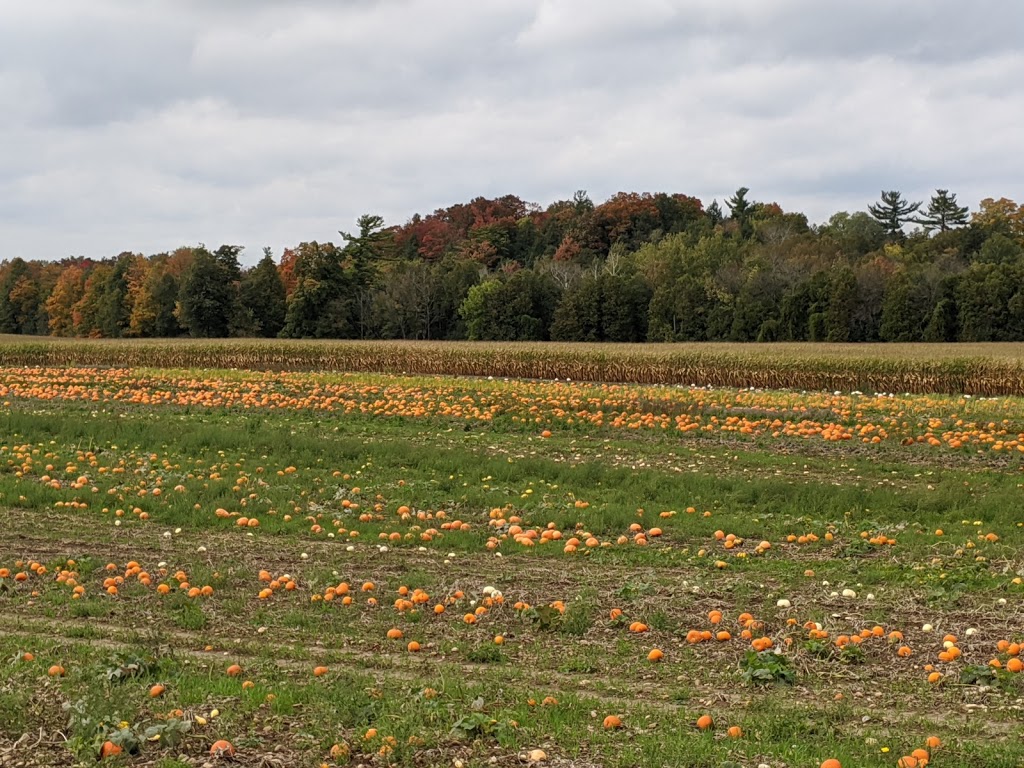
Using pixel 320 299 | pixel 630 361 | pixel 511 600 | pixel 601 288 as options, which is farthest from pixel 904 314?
pixel 511 600

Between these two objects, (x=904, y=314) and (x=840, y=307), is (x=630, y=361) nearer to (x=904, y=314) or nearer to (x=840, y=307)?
(x=840, y=307)

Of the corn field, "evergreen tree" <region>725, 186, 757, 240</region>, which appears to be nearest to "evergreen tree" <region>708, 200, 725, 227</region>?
"evergreen tree" <region>725, 186, 757, 240</region>

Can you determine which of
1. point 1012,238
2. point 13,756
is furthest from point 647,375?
point 1012,238

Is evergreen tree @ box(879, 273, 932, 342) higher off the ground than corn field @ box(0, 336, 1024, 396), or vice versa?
evergreen tree @ box(879, 273, 932, 342)

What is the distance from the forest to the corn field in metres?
19.6

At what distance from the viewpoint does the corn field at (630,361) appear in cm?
3169

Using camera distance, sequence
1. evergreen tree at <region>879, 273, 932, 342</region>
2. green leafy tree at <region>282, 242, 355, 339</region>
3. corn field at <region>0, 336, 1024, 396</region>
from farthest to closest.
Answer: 1. green leafy tree at <region>282, 242, 355, 339</region>
2. evergreen tree at <region>879, 273, 932, 342</region>
3. corn field at <region>0, 336, 1024, 396</region>

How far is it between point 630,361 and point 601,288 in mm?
32531

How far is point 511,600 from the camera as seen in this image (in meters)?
8.12

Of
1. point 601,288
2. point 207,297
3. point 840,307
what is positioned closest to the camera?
point 840,307

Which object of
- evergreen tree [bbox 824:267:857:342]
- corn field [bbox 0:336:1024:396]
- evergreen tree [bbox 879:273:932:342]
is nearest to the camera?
corn field [bbox 0:336:1024:396]

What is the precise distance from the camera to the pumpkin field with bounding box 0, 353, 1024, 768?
5266 mm

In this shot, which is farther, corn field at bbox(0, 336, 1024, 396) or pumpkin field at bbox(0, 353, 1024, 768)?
corn field at bbox(0, 336, 1024, 396)

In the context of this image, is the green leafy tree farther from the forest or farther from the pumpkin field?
the pumpkin field
